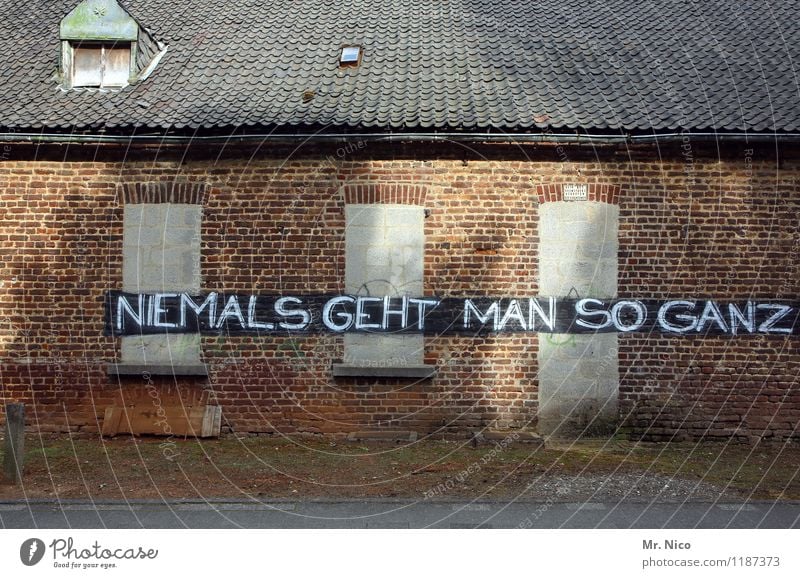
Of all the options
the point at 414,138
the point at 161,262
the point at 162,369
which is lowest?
the point at 162,369

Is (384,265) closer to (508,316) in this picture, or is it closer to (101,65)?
(508,316)

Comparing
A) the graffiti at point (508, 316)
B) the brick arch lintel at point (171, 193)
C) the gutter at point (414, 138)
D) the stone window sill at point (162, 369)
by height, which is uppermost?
the gutter at point (414, 138)

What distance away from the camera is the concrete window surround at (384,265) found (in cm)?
1040

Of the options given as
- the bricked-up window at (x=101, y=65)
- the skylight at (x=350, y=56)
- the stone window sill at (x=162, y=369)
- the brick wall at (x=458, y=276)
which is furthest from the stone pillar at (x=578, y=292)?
the bricked-up window at (x=101, y=65)

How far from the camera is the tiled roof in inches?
411

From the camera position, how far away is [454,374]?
10.4 metres

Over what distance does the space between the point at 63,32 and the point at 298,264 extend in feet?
17.9

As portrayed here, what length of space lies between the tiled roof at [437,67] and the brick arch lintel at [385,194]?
32.3 inches

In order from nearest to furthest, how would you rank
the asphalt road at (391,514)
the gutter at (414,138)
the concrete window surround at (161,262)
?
the asphalt road at (391,514) → the gutter at (414,138) → the concrete window surround at (161,262)

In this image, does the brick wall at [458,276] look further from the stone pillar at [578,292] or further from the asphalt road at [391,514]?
the asphalt road at [391,514]

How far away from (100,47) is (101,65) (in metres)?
0.32

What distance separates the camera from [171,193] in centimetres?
1062

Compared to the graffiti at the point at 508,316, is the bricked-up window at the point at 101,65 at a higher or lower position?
higher

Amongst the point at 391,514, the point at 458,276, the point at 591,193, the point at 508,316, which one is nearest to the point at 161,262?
the point at 458,276
